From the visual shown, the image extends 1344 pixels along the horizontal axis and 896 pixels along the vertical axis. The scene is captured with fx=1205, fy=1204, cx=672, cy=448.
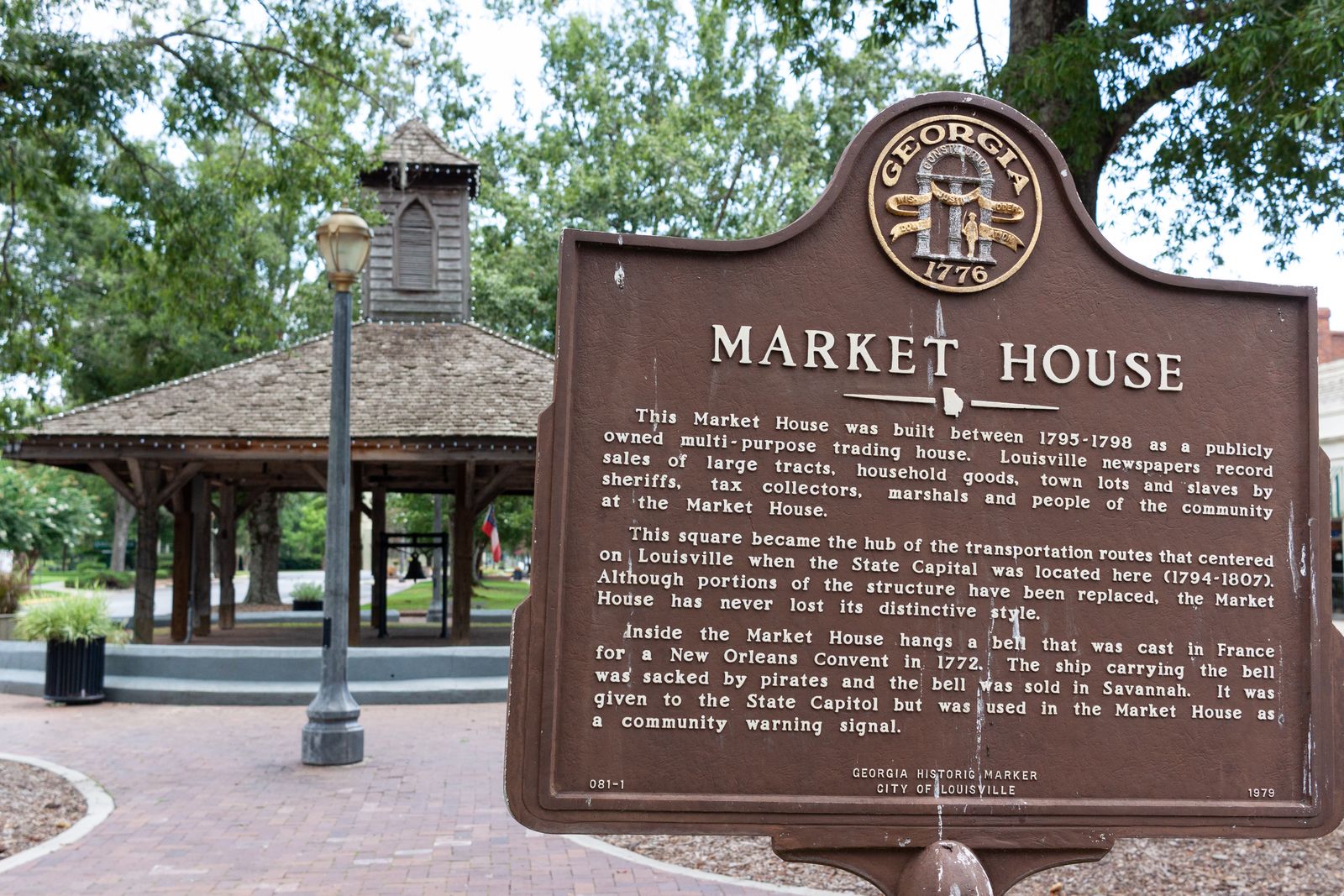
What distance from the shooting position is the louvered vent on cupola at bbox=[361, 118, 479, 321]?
837 inches

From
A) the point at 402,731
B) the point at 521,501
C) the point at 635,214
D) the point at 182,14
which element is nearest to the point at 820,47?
the point at 182,14

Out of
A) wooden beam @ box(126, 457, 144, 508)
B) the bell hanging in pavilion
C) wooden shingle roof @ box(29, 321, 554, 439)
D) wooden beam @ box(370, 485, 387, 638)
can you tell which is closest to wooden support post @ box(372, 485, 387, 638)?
wooden beam @ box(370, 485, 387, 638)

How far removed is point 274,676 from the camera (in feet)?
49.4

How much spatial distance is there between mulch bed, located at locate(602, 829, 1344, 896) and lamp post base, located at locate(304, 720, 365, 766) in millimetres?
4003

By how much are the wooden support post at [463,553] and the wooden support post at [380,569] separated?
2415mm

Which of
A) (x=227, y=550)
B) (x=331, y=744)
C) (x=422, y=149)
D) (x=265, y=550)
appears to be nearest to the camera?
(x=331, y=744)

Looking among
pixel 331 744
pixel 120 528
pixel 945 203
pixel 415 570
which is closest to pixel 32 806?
pixel 331 744

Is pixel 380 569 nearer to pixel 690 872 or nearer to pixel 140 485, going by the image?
pixel 140 485

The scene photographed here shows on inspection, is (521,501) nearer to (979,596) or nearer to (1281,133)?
(1281,133)

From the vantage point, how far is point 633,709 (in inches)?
145

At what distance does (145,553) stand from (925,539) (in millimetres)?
16190

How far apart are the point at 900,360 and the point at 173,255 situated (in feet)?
31.5

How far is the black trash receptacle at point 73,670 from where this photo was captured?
1419 cm

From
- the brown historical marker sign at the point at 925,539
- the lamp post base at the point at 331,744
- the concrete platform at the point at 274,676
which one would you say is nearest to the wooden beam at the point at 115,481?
the concrete platform at the point at 274,676
